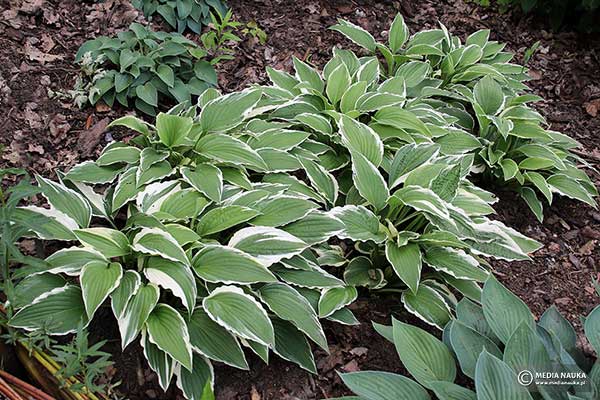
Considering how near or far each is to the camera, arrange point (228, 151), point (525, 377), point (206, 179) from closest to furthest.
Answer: point (525, 377)
point (206, 179)
point (228, 151)

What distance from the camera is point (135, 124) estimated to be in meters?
2.90

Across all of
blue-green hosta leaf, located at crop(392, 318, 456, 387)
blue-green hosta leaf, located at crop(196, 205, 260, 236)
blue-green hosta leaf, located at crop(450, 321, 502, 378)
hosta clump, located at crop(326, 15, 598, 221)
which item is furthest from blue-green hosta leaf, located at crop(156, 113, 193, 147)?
blue-green hosta leaf, located at crop(450, 321, 502, 378)

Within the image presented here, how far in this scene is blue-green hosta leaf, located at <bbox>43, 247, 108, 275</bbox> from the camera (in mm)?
2256

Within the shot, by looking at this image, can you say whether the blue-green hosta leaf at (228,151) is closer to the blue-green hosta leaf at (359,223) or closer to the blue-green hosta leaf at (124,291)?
the blue-green hosta leaf at (359,223)

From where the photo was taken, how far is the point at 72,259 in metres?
2.28

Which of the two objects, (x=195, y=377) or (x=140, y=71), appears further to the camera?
(x=140, y=71)

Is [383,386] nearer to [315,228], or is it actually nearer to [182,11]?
[315,228]

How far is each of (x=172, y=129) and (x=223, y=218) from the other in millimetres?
601

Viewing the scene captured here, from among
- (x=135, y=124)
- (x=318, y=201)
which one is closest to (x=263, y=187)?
(x=318, y=201)

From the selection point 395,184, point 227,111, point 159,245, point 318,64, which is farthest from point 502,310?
point 318,64

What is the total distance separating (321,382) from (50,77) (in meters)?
2.26

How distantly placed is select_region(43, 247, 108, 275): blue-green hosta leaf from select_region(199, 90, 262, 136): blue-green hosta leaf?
3.03 feet

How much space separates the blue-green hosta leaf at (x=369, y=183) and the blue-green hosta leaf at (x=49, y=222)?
46.6 inches

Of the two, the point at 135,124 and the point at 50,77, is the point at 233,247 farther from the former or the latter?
the point at 50,77
